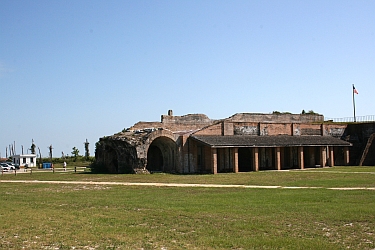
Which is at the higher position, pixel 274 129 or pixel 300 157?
pixel 274 129

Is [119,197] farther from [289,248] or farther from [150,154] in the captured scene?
[150,154]

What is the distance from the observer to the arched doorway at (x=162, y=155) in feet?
137

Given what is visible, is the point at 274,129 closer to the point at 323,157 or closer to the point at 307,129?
the point at 307,129

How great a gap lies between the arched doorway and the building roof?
269cm

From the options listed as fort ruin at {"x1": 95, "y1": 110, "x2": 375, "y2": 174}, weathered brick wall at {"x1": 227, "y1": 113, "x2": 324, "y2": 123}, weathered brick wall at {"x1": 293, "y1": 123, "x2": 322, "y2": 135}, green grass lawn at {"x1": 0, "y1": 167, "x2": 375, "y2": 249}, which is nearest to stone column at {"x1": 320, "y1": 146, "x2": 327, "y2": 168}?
fort ruin at {"x1": 95, "y1": 110, "x2": 375, "y2": 174}

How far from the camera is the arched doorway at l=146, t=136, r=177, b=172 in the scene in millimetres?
41688

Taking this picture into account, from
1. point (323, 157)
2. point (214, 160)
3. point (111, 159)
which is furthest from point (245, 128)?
point (111, 159)

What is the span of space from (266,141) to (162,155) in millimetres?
10039

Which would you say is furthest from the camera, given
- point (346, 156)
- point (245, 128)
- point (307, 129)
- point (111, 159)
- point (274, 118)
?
point (274, 118)

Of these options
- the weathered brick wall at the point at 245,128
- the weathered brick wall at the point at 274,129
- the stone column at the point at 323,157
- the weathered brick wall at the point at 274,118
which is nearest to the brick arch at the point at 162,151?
the weathered brick wall at the point at 245,128

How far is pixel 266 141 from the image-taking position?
42.7 meters

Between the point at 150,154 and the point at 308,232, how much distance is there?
115ft

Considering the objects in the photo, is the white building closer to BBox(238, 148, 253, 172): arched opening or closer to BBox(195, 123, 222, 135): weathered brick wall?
BBox(238, 148, 253, 172): arched opening

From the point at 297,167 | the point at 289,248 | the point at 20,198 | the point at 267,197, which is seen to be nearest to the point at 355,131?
the point at 297,167
